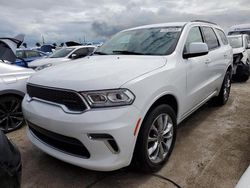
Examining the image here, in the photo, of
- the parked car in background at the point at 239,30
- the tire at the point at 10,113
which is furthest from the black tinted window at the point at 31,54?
the parked car in background at the point at 239,30

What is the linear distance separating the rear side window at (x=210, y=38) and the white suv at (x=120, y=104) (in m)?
0.83

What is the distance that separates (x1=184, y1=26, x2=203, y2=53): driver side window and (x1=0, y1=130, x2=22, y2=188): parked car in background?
2457 mm

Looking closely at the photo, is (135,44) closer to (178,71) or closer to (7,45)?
(178,71)

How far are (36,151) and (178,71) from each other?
2281 millimetres

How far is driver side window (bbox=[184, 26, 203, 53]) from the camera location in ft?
10.8

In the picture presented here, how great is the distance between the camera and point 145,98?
2.30 meters

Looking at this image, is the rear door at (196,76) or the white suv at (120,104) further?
the rear door at (196,76)

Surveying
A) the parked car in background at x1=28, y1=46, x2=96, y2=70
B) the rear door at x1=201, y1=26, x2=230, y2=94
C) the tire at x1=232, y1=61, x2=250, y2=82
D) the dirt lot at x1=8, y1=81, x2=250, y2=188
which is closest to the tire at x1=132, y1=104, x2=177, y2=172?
the dirt lot at x1=8, y1=81, x2=250, y2=188

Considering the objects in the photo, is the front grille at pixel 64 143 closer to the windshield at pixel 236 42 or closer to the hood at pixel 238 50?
the hood at pixel 238 50

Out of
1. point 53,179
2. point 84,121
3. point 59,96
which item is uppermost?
point 59,96

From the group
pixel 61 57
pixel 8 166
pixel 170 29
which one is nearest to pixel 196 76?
pixel 170 29

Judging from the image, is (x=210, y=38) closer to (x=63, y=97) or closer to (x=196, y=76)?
(x=196, y=76)

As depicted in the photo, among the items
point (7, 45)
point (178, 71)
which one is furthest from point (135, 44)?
point (7, 45)

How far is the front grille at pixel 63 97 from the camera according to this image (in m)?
2.17
